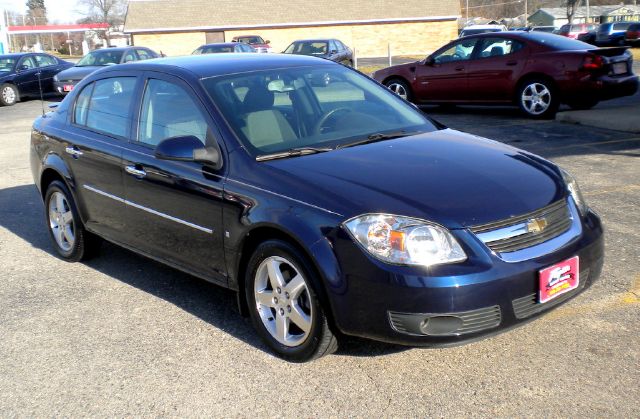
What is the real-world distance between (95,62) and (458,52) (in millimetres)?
11453

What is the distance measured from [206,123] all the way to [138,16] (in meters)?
53.1

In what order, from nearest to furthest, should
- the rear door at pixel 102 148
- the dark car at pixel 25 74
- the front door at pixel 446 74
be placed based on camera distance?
the rear door at pixel 102 148
the front door at pixel 446 74
the dark car at pixel 25 74

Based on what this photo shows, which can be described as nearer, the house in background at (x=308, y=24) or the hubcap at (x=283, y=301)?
the hubcap at (x=283, y=301)

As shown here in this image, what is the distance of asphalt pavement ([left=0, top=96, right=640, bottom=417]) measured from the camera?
357cm

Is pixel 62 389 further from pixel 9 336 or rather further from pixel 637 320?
pixel 637 320

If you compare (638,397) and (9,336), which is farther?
(9,336)

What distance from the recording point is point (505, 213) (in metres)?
3.68

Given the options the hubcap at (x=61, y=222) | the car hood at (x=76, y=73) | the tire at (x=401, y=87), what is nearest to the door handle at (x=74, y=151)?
the hubcap at (x=61, y=222)

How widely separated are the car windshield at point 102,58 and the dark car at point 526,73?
994 cm

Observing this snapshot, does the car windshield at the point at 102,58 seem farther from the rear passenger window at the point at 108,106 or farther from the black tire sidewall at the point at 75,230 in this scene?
the rear passenger window at the point at 108,106

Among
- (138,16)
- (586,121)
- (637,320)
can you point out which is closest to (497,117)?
(586,121)

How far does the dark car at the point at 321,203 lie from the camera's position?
3.54 metres

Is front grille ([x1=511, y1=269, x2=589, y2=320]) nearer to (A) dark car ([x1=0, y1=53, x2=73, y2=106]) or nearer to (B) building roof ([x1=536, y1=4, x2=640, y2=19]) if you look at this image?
(A) dark car ([x1=0, y1=53, x2=73, y2=106])

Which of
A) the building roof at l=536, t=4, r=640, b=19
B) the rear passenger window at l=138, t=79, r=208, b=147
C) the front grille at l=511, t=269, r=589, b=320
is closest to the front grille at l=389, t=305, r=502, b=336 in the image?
the front grille at l=511, t=269, r=589, b=320
